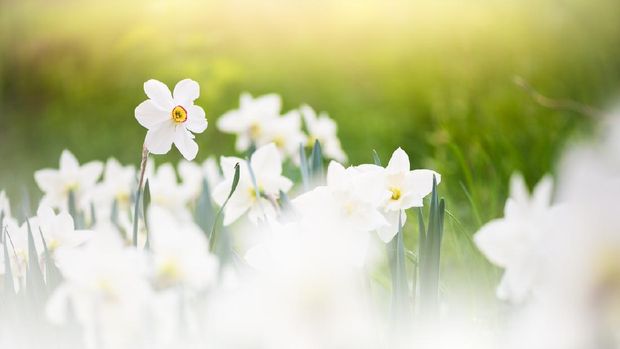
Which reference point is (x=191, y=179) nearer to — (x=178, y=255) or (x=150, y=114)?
(x=150, y=114)

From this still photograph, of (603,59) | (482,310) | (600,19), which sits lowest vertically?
(482,310)

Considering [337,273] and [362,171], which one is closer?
[337,273]

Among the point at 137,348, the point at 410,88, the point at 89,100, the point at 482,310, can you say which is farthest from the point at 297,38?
the point at 137,348

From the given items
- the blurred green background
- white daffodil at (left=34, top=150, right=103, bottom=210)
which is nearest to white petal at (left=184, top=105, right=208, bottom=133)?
white daffodil at (left=34, top=150, right=103, bottom=210)

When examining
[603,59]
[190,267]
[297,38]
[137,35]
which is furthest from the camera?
[297,38]

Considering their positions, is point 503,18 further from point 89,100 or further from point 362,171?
point 362,171

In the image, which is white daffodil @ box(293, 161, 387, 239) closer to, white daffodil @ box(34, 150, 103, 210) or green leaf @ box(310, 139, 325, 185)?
green leaf @ box(310, 139, 325, 185)
